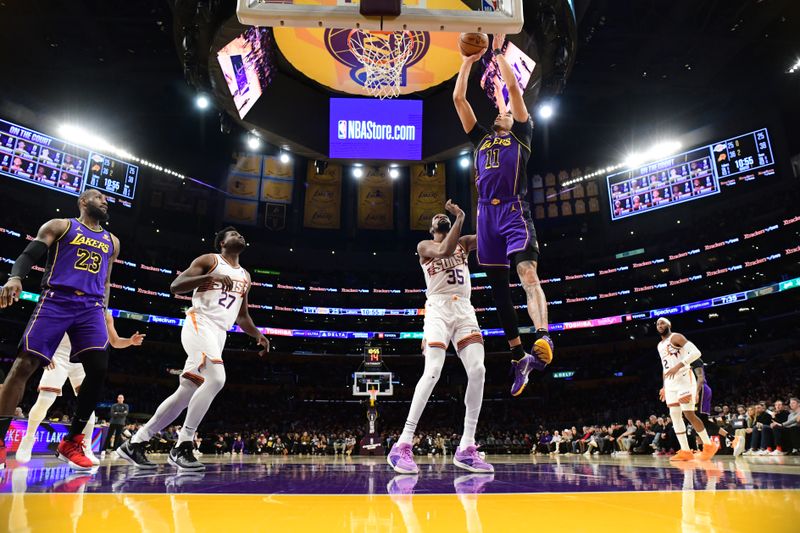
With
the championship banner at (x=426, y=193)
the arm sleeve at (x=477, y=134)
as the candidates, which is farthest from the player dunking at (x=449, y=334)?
the championship banner at (x=426, y=193)

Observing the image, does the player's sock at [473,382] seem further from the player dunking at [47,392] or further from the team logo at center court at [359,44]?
the team logo at center court at [359,44]

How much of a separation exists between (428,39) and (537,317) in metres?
14.6

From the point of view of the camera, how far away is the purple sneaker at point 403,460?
4.43m

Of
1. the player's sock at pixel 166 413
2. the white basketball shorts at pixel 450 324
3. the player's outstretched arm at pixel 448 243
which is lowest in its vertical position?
the player's sock at pixel 166 413

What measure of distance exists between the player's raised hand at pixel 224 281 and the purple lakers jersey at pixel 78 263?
94 centimetres

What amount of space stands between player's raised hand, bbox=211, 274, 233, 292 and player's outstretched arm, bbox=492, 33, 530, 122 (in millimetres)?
3076

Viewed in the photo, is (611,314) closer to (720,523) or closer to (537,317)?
(537,317)

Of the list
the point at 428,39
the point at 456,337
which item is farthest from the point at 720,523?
the point at 428,39

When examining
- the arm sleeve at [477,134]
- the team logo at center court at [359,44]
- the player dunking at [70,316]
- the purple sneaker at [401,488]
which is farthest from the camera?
the team logo at center court at [359,44]

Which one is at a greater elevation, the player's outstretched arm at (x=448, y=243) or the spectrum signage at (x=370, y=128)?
the spectrum signage at (x=370, y=128)

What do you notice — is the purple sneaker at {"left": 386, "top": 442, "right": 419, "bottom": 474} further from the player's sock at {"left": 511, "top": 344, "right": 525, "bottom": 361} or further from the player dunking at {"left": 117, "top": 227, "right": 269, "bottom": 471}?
the player dunking at {"left": 117, "top": 227, "right": 269, "bottom": 471}

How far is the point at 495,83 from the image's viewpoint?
1586cm

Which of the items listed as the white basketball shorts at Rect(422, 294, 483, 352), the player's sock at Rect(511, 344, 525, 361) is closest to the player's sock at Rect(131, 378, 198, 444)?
the white basketball shorts at Rect(422, 294, 483, 352)

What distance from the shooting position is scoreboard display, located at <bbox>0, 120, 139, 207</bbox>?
79.1ft
